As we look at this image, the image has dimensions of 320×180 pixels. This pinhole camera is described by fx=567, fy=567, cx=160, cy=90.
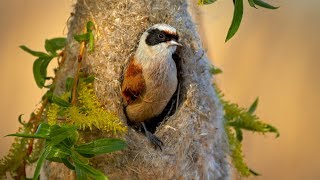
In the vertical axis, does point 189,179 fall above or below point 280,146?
above

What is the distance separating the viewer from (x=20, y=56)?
7.76ft

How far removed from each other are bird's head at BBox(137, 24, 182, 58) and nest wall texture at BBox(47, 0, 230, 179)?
0.04 metres

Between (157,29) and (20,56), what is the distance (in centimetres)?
110

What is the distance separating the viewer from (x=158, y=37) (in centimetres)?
142

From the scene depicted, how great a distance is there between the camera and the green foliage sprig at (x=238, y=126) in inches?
63.9

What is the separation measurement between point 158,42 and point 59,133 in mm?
378

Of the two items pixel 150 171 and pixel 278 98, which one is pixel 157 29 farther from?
pixel 278 98

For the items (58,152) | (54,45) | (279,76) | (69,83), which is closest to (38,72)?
(54,45)

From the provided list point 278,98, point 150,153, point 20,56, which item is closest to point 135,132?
point 150,153

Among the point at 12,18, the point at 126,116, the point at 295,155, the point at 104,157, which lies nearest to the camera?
the point at 104,157

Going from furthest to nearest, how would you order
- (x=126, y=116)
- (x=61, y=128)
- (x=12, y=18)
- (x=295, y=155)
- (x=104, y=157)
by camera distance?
1. (x=295, y=155)
2. (x=12, y=18)
3. (x=126, y=116)
4. (x=104, y=157)
5. (x=61, y=128)

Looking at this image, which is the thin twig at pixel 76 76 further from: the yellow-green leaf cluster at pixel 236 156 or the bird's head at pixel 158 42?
the yellow-green leaf cluster at pixel 236 156

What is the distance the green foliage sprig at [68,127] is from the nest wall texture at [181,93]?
36 millimetres

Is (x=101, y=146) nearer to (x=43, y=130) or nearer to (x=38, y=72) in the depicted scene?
(x=43, y=130)
